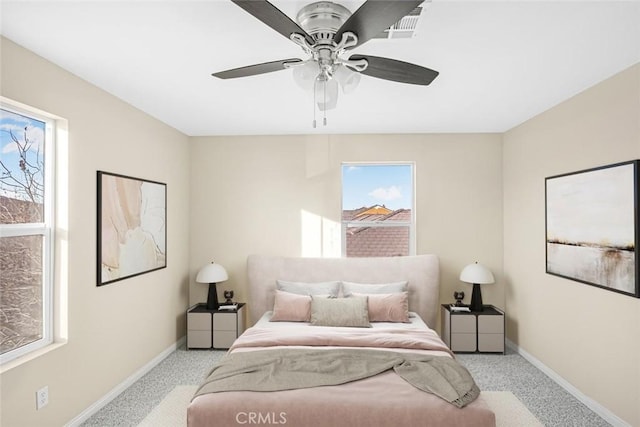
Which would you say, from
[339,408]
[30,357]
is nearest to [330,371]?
[339,408]

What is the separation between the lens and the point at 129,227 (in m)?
3.77

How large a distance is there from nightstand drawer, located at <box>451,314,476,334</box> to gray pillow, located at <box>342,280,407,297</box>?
0.64m

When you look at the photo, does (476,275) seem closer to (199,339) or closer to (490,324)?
(490,324)

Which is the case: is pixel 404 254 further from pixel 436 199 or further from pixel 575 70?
pixel 575 70

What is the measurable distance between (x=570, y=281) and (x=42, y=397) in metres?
4.03

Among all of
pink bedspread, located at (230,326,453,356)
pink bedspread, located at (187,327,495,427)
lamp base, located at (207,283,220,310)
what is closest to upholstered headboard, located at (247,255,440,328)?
lamp base, located at (207,283,220,310)

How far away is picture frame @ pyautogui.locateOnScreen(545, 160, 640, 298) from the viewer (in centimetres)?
285

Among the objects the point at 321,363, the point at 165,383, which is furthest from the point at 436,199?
the point at 165,383

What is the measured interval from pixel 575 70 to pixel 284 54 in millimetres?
2019

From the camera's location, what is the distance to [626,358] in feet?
9.53

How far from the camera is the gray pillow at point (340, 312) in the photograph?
4.07 m

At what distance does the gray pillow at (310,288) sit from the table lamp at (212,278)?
69 centimetres

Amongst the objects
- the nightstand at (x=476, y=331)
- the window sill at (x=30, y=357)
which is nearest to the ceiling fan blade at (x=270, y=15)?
the window sill at (x=30, y=357)

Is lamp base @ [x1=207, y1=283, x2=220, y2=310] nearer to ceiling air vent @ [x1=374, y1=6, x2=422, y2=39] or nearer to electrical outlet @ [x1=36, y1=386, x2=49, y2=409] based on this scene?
electrical outlet @ [x1=36, y1=386, x2=49, y2=409]
